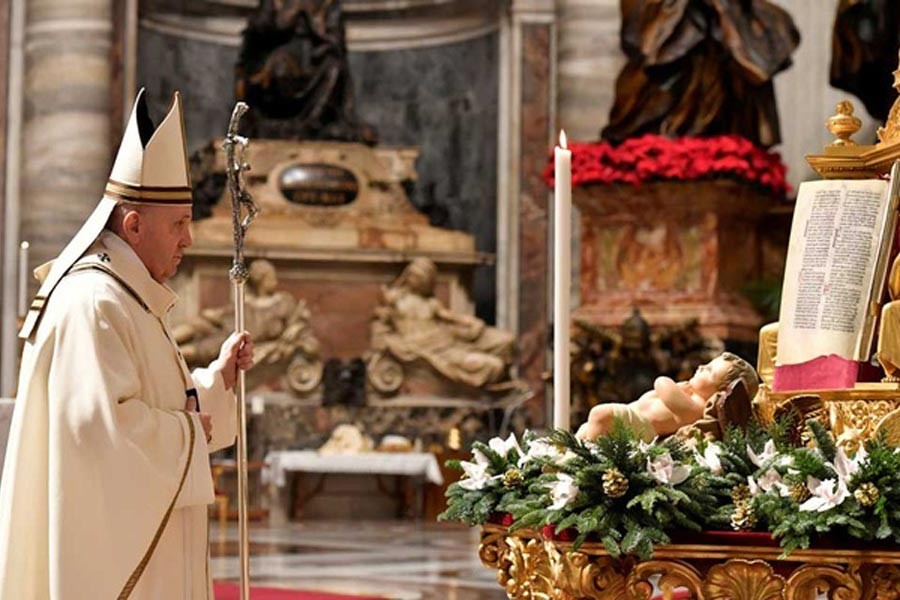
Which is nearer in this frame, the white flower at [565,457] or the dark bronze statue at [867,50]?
the white flower at [565,457]

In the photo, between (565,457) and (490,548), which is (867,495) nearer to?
(565,457)

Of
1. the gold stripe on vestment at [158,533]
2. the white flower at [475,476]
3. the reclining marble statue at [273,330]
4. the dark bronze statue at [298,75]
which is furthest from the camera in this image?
the dark bronze statue at [298,75]

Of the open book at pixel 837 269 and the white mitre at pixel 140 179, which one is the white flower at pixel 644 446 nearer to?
the open book at pixel 837 269

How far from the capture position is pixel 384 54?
57.8ft

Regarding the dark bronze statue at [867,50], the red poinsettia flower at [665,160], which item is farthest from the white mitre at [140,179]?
the dark bronze statue at [867,50]

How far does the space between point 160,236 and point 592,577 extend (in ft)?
4.74

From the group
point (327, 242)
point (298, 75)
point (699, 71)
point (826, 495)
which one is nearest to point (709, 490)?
point (826, 495)

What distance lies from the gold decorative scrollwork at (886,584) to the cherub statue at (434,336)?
12829mm

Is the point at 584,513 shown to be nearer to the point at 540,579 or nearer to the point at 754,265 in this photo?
the point at 540,579

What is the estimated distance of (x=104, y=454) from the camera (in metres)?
3.26

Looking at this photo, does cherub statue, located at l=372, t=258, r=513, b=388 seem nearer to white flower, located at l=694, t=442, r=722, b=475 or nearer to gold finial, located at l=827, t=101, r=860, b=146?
gold finial, located at l=827, t=101, r=860, b=146

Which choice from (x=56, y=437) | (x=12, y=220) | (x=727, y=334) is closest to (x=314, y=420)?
(x=12, y=220)

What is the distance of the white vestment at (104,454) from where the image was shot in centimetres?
326

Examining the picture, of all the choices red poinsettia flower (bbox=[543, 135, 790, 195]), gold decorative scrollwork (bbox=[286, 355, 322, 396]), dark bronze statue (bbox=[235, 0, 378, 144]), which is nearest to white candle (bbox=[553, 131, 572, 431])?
red poinsettia flower (bbox=[543, 135, 790, 195])
